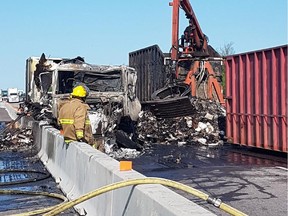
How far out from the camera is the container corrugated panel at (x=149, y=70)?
20625 millimetres

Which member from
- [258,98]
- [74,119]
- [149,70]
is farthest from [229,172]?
[149,70]

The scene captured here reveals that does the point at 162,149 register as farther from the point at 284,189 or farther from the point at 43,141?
the point at 284,189

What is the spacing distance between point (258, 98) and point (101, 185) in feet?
29.5

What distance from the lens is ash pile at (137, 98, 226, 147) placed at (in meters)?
18.5

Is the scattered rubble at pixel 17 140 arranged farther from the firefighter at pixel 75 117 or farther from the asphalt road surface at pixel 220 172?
the firefighter at pixel 75 117

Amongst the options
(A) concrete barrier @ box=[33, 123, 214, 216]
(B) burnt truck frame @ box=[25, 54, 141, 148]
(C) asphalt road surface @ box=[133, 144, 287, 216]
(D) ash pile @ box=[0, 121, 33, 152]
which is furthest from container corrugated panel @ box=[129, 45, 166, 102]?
(A) concrete barrier @ box=[33, 123, 214, 216]

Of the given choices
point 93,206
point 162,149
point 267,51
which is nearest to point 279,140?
point 267,51

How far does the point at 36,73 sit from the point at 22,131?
217cm

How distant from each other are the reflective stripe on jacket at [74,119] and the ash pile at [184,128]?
29.4 feet

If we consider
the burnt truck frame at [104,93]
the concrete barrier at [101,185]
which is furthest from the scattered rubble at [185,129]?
the concrete barrier at [101,185]

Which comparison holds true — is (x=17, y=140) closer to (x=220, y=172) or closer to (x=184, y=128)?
(x=184, y=128)

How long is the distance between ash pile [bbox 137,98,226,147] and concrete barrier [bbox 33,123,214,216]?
6.71 meters

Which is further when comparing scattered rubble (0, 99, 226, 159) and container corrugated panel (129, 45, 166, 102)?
container corrugated panel (129, 45, 166, 102)

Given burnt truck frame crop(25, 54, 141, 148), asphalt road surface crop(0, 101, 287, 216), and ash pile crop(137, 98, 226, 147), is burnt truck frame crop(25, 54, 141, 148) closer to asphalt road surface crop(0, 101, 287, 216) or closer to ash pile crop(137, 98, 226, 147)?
asphalt road surface crop(0, 101, 287, 216)
